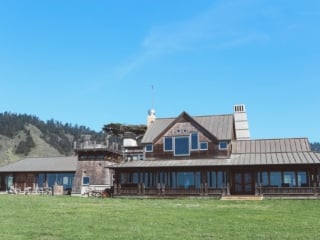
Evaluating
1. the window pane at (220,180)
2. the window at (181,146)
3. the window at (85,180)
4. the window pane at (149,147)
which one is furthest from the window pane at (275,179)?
the window at (85,180)

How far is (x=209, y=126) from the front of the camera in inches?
1566

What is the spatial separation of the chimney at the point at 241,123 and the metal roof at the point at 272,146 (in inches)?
311

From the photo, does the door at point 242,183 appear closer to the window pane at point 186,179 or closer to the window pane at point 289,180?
the window pane at point 289,180

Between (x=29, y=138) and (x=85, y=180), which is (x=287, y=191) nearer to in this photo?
(x=85, y=180)

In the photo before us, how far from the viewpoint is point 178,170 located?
3759 centimetres

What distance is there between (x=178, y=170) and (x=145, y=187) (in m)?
3.44

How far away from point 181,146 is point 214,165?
15.6 ft

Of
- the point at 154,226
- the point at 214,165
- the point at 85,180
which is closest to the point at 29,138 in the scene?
the point at 85,180

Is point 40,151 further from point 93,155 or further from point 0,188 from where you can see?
point 93,155

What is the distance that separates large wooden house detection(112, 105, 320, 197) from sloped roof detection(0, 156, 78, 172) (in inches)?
495

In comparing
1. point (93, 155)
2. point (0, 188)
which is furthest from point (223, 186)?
point (0, 188)

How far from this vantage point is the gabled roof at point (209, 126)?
38312mm

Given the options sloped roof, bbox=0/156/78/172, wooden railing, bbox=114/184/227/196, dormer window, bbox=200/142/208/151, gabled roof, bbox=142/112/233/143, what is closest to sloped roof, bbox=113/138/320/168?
dormer window, bbox=200/142/208/151

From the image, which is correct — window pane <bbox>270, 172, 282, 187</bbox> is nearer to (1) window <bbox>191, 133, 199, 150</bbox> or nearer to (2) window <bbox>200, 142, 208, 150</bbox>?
(2) window <bbox>200, 142, 208, 150</bbox>
